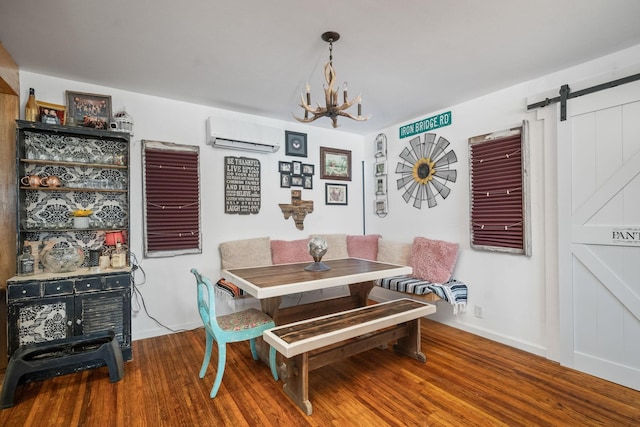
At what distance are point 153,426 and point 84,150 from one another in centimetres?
252

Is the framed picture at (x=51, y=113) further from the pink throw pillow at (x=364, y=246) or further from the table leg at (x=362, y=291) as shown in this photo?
the pink throw pillow at (x=364, y=246)

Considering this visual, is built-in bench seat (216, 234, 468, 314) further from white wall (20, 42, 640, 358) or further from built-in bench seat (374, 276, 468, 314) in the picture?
white wall (20, 42, 640, 358)

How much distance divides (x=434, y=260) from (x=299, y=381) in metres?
2.12

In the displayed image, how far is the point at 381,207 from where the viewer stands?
4570mm

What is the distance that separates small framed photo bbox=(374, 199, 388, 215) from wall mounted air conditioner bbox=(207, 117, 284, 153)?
1692 mm

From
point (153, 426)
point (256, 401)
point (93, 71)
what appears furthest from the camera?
point (93, 71)

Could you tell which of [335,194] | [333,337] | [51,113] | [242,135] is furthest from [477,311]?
[51,113]

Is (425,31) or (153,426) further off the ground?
(425,31)

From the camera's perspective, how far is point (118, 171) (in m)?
3.10

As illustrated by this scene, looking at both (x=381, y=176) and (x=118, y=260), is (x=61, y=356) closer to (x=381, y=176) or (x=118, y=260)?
(x=118, y=260)

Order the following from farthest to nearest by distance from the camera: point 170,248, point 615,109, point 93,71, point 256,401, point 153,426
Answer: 1. point 170,248
2. point 93,71
3. point 615,109
4. point 256,401
5. point 153,426

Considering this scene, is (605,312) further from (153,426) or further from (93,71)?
(93,71)

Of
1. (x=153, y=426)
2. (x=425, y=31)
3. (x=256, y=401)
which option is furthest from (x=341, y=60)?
(x=153, y=426)

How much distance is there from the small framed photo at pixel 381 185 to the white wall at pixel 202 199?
85 centimetres
